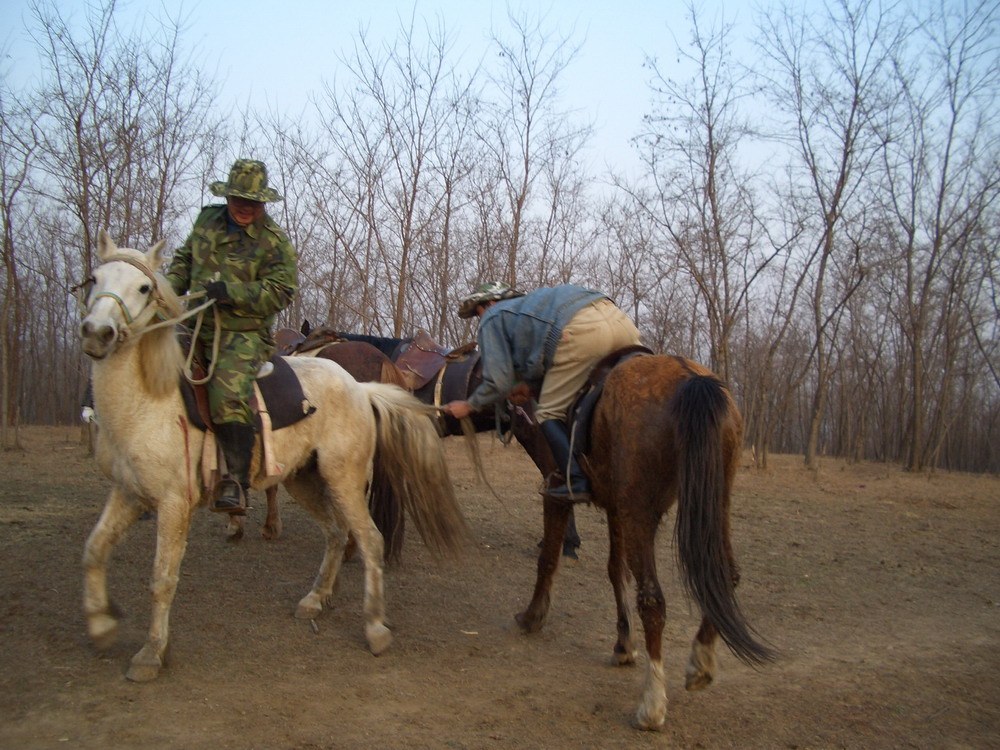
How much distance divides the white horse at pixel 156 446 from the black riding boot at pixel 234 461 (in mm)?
113

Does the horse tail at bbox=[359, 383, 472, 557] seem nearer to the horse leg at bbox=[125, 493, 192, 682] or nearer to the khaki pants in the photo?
the khaki pants

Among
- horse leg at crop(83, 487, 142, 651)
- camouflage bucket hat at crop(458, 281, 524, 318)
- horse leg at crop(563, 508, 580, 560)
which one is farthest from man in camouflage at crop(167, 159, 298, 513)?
horse leg at crop(563, 508, 580, 560)

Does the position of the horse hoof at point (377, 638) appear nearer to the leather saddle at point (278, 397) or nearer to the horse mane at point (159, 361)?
the leather saddle at point (278, 397)

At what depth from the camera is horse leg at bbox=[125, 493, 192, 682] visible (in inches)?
148

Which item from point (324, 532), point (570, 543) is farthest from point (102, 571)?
point (570, 543)

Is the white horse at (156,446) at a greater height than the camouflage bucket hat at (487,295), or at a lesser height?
lesser

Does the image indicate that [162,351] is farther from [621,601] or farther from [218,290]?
[621,601]

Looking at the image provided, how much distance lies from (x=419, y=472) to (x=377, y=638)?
1178mm

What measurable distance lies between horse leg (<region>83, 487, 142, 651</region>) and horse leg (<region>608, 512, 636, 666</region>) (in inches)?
106

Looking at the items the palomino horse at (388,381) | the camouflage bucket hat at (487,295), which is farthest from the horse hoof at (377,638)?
the camouflage bucket hat at (487,295)

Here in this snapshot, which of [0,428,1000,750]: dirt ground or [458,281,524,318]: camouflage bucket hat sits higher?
[458,281,524,318]: camouflage bucket hat

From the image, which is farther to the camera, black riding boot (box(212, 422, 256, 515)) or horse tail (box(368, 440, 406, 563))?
horse tail (box(368, 440, 406, 563))

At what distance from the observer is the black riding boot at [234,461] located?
13.5ft

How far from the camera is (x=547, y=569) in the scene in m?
4.96
